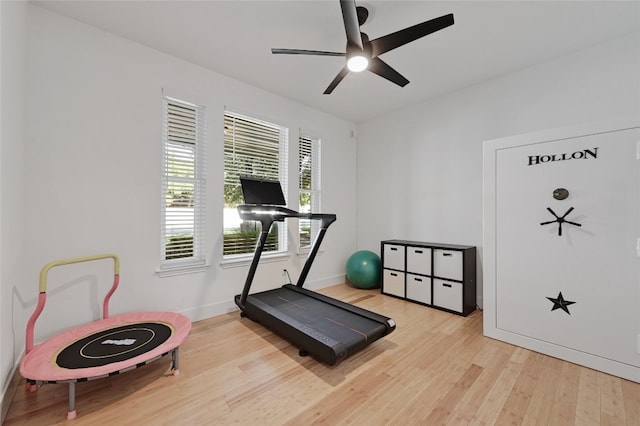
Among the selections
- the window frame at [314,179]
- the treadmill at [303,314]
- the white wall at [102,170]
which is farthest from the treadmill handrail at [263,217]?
the window frame at [314,179]

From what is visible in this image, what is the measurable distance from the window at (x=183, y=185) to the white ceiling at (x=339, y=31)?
2.26 feet

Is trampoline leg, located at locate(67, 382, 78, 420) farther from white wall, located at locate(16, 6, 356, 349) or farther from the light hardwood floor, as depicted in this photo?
white wall, located at locate(16, 6, 356, 349)

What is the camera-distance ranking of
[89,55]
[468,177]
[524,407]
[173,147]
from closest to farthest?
1. [524,407]
2. [89,55]
3. [173,147]
4. [468,177]

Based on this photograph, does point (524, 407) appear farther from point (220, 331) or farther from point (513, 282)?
point (220, 331)

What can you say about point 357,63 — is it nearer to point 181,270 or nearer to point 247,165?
point 247,165

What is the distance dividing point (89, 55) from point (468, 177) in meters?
4.59

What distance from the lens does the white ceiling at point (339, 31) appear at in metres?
2.29

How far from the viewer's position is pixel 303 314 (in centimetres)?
277

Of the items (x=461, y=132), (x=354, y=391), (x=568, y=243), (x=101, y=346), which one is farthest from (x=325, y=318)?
(x=461, y=132)

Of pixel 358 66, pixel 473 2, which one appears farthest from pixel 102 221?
pixel 473 2

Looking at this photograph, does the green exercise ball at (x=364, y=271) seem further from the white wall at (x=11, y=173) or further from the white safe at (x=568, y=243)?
the white wall at (x=11, y=173)

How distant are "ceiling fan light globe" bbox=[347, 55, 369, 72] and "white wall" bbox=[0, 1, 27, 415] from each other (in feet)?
7.15

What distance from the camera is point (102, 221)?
2533mm

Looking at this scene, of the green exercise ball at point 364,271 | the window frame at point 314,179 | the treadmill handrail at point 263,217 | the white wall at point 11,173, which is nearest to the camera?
the white wall at point 11,173
